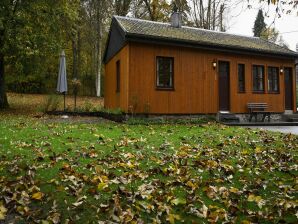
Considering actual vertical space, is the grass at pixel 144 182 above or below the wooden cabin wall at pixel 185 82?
below

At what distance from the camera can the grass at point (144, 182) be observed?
13.6 ft

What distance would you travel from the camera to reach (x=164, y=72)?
16172mm

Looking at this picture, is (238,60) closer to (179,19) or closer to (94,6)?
(179,19)

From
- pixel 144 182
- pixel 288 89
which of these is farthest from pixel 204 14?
pixel 144 182

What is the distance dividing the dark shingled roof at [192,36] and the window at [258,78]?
38.4 inches

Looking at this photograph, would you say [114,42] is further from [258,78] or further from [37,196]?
[37,196]

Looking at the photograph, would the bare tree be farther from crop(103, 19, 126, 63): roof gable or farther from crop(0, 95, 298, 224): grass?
crop(0, 95, 298, 224): grass

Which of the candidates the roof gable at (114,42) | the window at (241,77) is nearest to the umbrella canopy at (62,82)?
the roof gable at (114,42)

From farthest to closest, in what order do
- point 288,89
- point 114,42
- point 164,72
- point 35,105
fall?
1. point 35,105
2. point 288,89
3. point 114,42
4. point 164,72

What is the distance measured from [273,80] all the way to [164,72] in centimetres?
743

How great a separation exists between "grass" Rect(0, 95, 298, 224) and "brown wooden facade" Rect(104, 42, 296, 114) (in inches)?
294

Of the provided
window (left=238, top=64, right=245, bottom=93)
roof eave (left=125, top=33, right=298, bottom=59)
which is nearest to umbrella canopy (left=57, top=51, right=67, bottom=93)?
roof eave (left=125, top=33, right=298, bottom=59)

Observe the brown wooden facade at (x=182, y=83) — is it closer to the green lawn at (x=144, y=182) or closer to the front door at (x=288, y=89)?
the front door at (x=288, y=89)

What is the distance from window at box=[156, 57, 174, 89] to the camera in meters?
16.0
